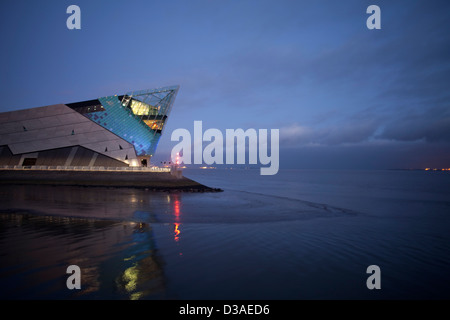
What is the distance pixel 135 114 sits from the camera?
5456cm

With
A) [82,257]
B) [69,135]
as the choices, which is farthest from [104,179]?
[82,257]

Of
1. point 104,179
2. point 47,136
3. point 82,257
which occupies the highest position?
point 47,136

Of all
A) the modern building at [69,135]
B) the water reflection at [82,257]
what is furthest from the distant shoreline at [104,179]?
the water reflection at [82,257]

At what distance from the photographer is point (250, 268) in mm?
8109

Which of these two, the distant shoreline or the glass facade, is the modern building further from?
the distant shoreline

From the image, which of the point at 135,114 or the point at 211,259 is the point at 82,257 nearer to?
the point at 211,259

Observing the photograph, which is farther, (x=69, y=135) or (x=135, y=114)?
(x=135, y=114)

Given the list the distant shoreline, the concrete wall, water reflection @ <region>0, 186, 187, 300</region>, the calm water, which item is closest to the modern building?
the concrete wall

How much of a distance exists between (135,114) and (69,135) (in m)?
13.4

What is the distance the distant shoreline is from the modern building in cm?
697

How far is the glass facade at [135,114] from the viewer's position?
51625mm

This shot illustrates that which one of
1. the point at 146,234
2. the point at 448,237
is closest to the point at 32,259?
the point at 146,234

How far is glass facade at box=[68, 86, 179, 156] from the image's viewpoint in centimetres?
5162

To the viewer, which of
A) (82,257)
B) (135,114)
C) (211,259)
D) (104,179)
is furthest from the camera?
(135,114)
